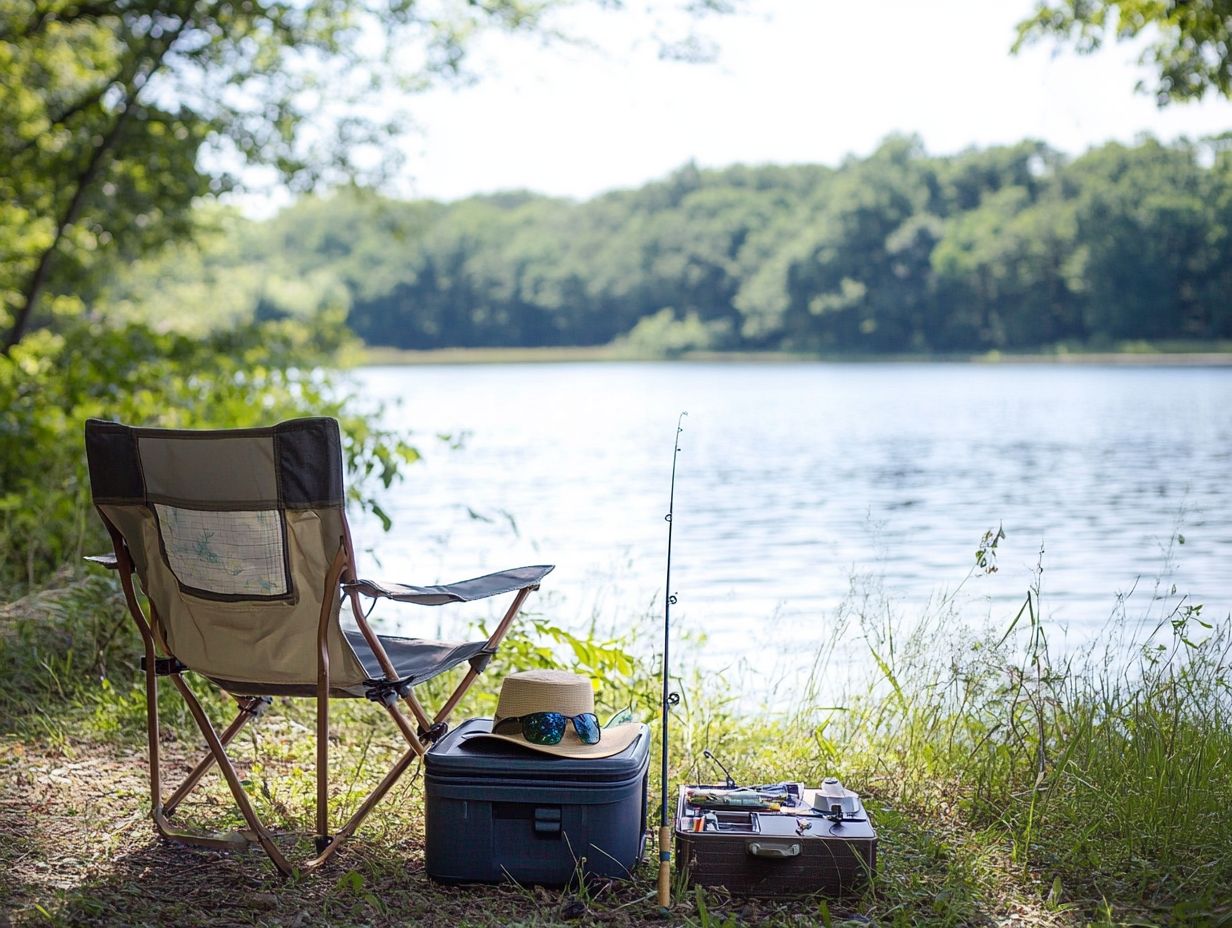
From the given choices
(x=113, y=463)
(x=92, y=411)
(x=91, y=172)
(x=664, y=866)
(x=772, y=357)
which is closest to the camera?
(x=664, y=866)

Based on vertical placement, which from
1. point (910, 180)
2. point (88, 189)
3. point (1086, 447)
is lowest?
point (1086, 447)

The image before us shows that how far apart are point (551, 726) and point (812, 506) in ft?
32.2

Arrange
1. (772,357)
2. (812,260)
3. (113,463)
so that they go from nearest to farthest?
(113,463)
(772,357)
(812,260)

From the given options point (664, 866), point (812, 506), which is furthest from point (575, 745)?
point (812, 506)

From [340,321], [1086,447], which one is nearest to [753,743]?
[340,321]

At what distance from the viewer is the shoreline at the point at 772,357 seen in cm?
4728

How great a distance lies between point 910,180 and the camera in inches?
2359

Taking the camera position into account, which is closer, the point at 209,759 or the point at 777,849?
the point at 777,849

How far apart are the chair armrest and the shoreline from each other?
46.4m

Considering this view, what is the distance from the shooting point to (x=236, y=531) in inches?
88.1

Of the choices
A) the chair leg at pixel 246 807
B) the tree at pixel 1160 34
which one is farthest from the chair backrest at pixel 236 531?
the tree at pixel 1160 34

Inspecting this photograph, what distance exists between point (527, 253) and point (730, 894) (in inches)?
2345

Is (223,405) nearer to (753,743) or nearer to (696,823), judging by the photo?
(753,743)

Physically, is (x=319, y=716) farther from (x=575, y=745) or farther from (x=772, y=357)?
(x=772, y=357)
